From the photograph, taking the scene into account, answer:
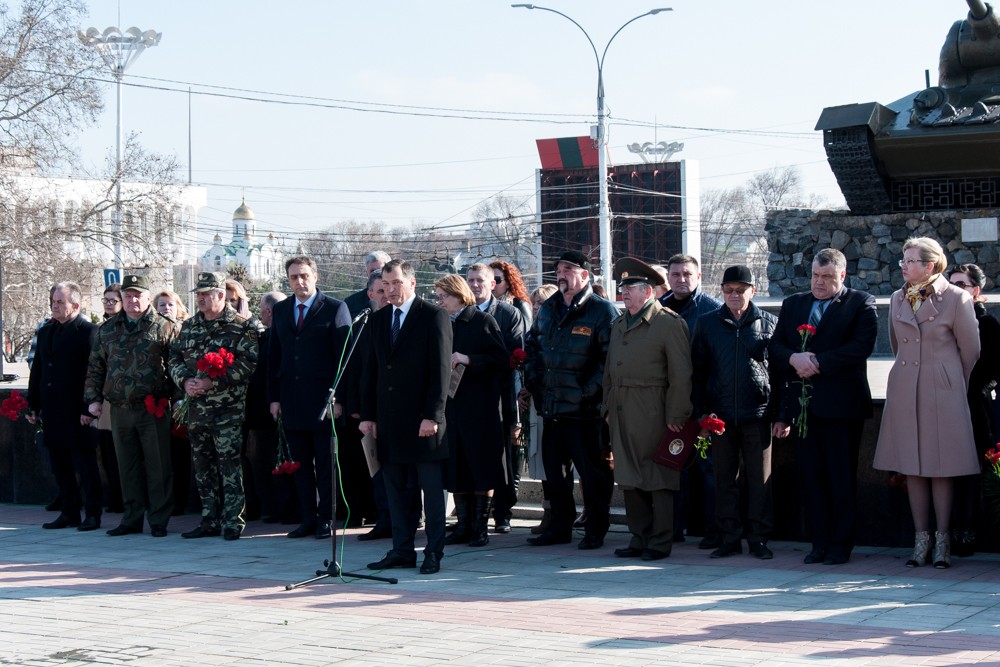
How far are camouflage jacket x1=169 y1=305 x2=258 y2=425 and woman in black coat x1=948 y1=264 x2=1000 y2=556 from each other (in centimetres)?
511

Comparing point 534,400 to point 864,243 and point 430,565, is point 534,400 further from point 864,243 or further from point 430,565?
point 864,243

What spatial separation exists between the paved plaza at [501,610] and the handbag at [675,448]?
0.64 metres

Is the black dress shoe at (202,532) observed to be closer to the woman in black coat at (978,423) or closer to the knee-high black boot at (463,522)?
the knee-high black boot at (463,522)

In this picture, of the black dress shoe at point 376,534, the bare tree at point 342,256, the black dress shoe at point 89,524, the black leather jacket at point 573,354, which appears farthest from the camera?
the bare tree at point 342,256

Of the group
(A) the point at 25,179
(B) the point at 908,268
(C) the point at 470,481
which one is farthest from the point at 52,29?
(B) the point at 908,268

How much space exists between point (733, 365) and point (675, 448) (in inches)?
25.4

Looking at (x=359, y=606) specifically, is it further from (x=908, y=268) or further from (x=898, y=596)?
(x=908, y=268)

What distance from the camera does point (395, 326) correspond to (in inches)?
329

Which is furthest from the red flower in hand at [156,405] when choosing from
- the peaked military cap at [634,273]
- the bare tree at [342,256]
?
the bare tree at [342,256]

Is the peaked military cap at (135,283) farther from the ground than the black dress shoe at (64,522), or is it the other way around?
the peaked military cap at (135,283)

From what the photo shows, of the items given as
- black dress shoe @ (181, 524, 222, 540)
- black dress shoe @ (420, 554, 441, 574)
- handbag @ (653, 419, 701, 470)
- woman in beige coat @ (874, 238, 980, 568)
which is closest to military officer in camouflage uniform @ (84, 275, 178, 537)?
black dress shoe @ (181, 524, 222, 540)

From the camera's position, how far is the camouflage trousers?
9.98 meters

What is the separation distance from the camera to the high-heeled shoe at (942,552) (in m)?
7.92

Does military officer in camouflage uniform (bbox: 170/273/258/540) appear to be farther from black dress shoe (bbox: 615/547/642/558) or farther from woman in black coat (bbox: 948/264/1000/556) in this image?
woman in black coat (bbox: 948/264/1000/556)
